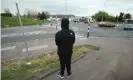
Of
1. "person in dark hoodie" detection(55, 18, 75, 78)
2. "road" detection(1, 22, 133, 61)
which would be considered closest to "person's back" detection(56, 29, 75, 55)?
"person in dark hoodie" detection(55, 18, 75, 78)

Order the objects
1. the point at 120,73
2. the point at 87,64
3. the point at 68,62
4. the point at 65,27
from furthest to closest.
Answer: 1. the point at 87,64
2. the point at 120,73
3. the point at 68,62
4. the point at 65,27

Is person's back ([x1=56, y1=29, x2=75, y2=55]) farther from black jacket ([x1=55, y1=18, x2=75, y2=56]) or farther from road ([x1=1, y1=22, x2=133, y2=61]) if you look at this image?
road ([x1=1, y1=22, x2=133, y2=61])

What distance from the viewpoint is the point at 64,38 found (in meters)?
5.39

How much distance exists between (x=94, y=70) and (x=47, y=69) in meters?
1.63

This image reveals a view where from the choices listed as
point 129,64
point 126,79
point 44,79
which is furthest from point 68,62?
point 129,64

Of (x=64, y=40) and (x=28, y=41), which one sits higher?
(x=64, y=40)

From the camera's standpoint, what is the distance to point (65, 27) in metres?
5.41

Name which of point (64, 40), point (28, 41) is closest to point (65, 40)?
point (64, 40)

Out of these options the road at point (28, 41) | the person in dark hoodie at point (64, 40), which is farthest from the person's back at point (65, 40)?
the road at point (28, 41)

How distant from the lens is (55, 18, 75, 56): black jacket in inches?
212

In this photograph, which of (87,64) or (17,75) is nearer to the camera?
(17,75)

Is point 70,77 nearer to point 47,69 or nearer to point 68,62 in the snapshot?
point 68,62

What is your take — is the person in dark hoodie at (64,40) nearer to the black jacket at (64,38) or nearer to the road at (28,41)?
the black jacket at (64,38)

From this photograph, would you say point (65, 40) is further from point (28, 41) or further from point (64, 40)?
point (28, 41)
